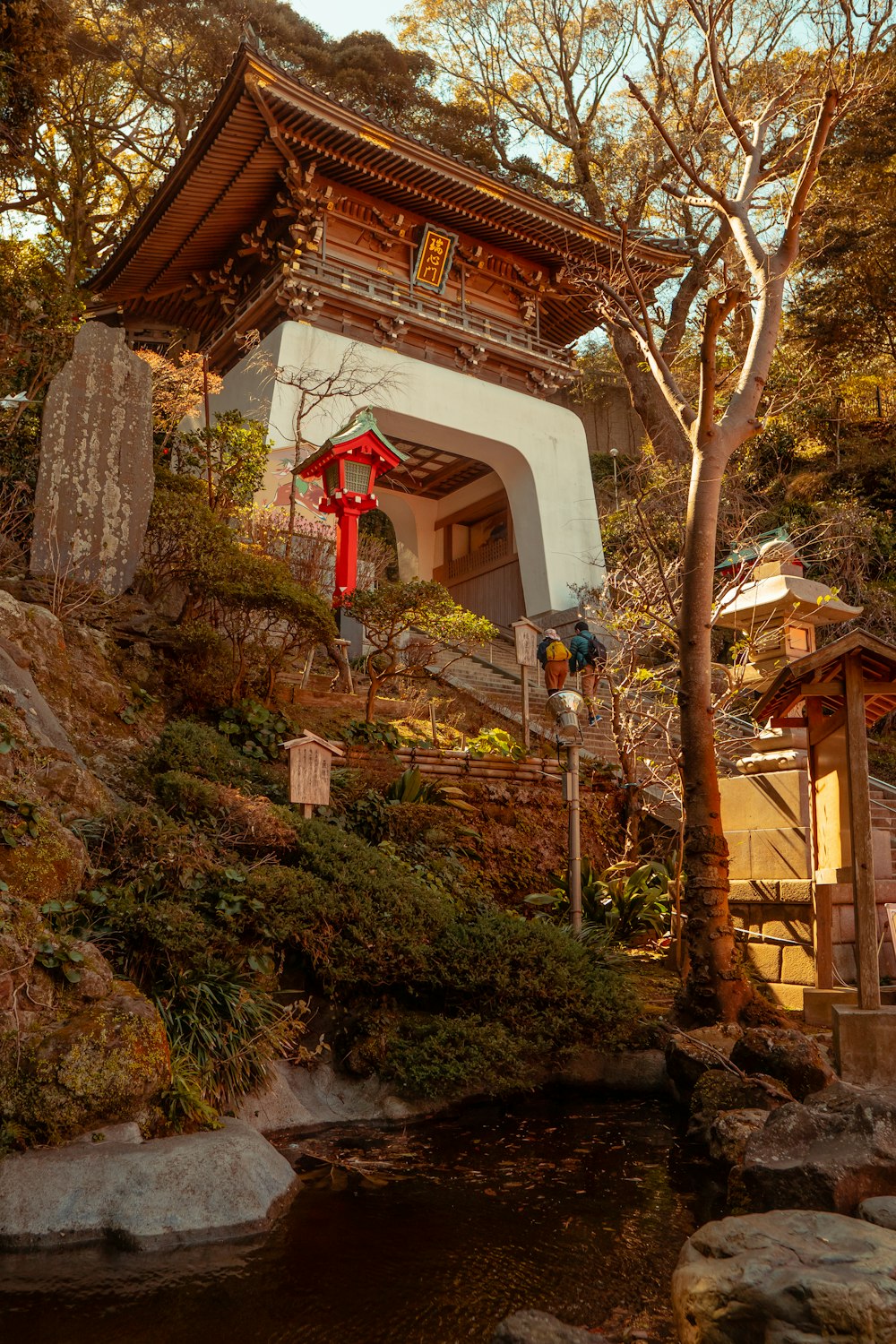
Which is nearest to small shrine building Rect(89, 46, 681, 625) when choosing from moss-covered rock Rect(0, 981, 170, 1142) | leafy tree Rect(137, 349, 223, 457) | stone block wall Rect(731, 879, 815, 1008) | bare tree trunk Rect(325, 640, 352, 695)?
leafy tree Rect(137, 349, 223, 457)

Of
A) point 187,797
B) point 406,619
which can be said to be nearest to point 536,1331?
point 187,797

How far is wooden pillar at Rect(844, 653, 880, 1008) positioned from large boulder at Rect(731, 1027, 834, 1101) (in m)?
0.59

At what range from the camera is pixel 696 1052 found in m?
6.07

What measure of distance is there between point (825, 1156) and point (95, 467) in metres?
9.02

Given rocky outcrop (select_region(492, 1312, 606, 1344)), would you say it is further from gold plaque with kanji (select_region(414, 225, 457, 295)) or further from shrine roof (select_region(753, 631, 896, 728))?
gold plaque with kanji (select_region(414, 225, 457, 295))

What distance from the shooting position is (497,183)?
1822cm

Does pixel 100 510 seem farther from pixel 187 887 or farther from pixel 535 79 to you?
pixel 535 79

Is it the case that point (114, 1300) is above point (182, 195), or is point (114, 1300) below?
below

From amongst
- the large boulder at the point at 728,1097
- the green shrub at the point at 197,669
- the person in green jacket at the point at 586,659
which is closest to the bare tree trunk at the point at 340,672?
the green shrub at the point at 197,669

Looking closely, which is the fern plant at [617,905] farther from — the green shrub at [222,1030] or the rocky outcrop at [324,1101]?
the green shrub at [222,1030]

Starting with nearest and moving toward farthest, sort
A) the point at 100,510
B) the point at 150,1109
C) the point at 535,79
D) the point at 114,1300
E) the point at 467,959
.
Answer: the point at 114,1300 < the point at 150,1109 < the point at 467,959 < the point at 100,510 < the point at 535,79

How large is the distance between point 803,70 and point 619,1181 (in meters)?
8.90

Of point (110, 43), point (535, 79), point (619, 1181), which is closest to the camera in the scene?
point (619, 1181)

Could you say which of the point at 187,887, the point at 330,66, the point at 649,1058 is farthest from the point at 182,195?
the point at 649,1058
